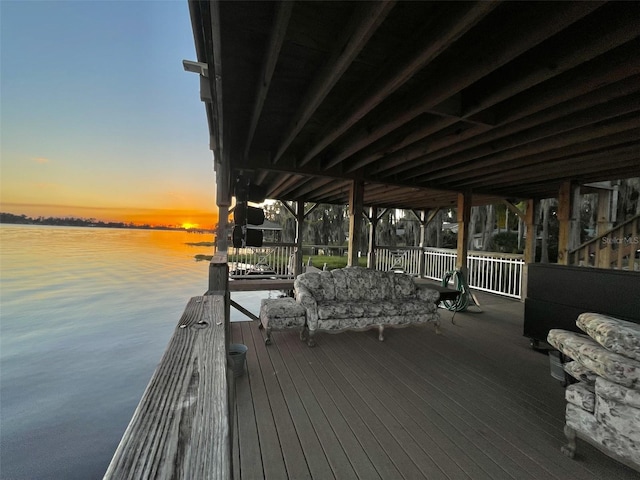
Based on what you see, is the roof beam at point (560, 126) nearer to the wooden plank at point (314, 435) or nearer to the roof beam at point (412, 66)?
the roof beam at point (412, 66)

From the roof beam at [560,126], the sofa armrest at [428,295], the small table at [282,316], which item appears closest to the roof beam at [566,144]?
the roof beam at [560,126]

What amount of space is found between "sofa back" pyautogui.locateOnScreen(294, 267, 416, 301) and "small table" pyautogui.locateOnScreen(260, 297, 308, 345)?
0.45 meters

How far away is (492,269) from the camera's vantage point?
752 cm

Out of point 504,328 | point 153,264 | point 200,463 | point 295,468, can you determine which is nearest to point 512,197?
point 504,328

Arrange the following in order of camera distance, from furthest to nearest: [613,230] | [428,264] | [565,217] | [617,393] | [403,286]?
1. [428,264]
2. [565,217]
3. [613,230]
4. [403,286]
5. [617,393]

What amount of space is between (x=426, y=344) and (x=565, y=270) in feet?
5.80

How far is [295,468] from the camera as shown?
5.43ft

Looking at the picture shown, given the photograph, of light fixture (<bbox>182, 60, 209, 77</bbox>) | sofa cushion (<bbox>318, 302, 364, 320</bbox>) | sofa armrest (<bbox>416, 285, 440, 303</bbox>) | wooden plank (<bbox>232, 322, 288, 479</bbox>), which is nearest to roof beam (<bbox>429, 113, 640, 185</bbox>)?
sofa armrest (<bbox>416, 285, 440, 303</bbox>)

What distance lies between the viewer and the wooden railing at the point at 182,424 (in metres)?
0.37

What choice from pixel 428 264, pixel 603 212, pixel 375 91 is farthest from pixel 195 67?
pixel 428 264

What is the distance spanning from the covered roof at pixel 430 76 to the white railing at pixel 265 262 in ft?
14.9

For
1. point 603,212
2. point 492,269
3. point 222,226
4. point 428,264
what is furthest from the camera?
point 428,264

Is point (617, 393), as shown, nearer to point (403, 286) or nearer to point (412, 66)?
point (412, 66)

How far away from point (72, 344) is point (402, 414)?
8.51 meters
